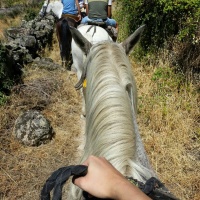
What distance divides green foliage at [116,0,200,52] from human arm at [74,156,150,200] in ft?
15.5

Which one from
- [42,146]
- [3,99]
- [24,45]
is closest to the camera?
[42,146]

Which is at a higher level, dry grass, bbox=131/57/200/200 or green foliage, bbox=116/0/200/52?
green foliage, bbox=116/0/200/52

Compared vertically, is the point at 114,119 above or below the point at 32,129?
above

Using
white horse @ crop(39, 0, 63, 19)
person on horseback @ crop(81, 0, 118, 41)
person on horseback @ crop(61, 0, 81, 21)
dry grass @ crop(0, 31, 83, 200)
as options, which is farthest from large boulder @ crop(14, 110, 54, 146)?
white horse @ crop(39, 0, 63, 19)

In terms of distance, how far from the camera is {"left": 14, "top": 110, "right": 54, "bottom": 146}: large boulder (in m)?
4.52

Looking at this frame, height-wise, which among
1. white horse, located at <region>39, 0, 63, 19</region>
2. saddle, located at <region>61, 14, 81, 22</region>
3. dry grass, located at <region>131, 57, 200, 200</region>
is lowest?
dry grass, located at <region>131, 57, 200, 200</region>

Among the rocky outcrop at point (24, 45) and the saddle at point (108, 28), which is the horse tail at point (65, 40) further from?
the saddle at point (108, 28)

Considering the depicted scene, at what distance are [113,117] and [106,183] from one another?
1.85ft

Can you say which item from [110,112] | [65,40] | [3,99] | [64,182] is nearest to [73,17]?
[65,40]

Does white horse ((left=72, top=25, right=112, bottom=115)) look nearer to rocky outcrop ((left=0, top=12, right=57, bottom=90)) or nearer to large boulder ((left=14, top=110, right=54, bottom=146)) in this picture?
large boulder ((left=14, top=110, right=54, bottom=146))

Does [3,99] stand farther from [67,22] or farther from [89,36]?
[67,22]

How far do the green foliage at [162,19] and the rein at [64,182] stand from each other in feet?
15.0

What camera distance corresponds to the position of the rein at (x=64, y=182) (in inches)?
49.1

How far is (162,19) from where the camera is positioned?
6.29m
